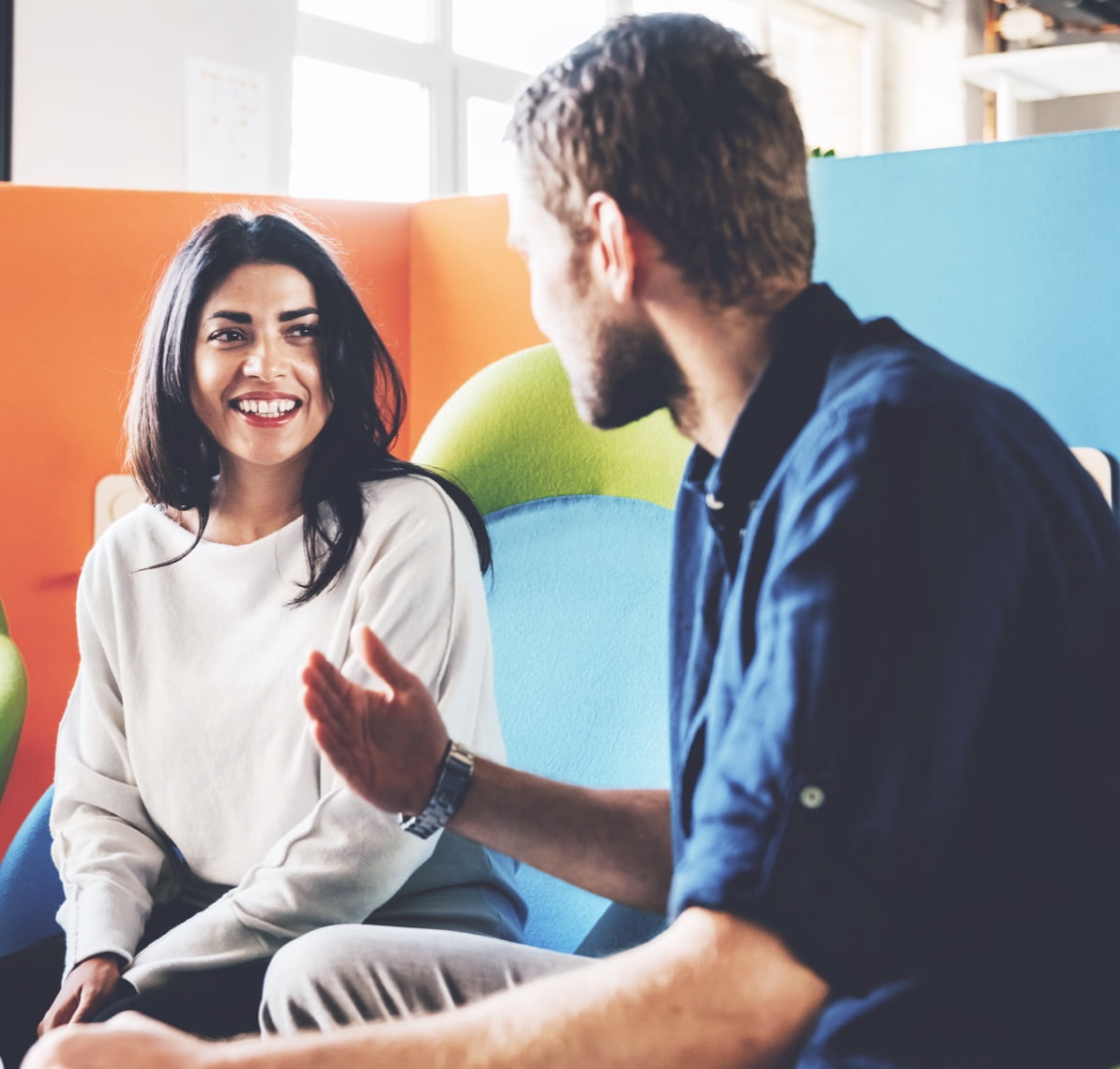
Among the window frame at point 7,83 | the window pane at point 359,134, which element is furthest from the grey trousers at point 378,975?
the window pane at point 359,134

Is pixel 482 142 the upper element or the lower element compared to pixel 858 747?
upper

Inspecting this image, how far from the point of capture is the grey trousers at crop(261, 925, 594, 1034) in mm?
1037

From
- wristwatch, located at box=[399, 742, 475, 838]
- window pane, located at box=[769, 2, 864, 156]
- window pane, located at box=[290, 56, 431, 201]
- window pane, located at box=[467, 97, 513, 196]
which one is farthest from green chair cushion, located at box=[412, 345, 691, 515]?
window pane, located at box=[769, 2, 864, 156]

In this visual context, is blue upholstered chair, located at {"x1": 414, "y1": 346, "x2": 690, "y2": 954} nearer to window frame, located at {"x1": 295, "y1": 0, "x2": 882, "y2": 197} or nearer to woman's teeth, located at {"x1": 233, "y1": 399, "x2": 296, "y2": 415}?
woman's teeth, located at {"x1": 233, "y1": 399, "x2": 296, "y2": 415}

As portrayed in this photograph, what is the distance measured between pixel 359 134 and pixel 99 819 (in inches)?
164

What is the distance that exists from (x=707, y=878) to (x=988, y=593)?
196 millimetres

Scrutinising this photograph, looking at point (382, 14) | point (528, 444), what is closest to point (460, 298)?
point (528, 444)

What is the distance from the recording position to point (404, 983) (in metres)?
1.05

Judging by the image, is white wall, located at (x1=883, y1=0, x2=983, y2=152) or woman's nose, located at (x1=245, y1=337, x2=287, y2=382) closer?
woman's nose, located at (x1=245, y1=337, x2=287, y2=382)

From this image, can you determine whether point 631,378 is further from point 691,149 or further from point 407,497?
point 407,497

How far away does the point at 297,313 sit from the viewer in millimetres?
1562

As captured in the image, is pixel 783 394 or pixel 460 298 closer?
pixel 783 394

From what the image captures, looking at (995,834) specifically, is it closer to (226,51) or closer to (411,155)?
(226,51)

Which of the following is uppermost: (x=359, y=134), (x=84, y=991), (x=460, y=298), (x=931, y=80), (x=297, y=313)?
(x=931, y=80)
